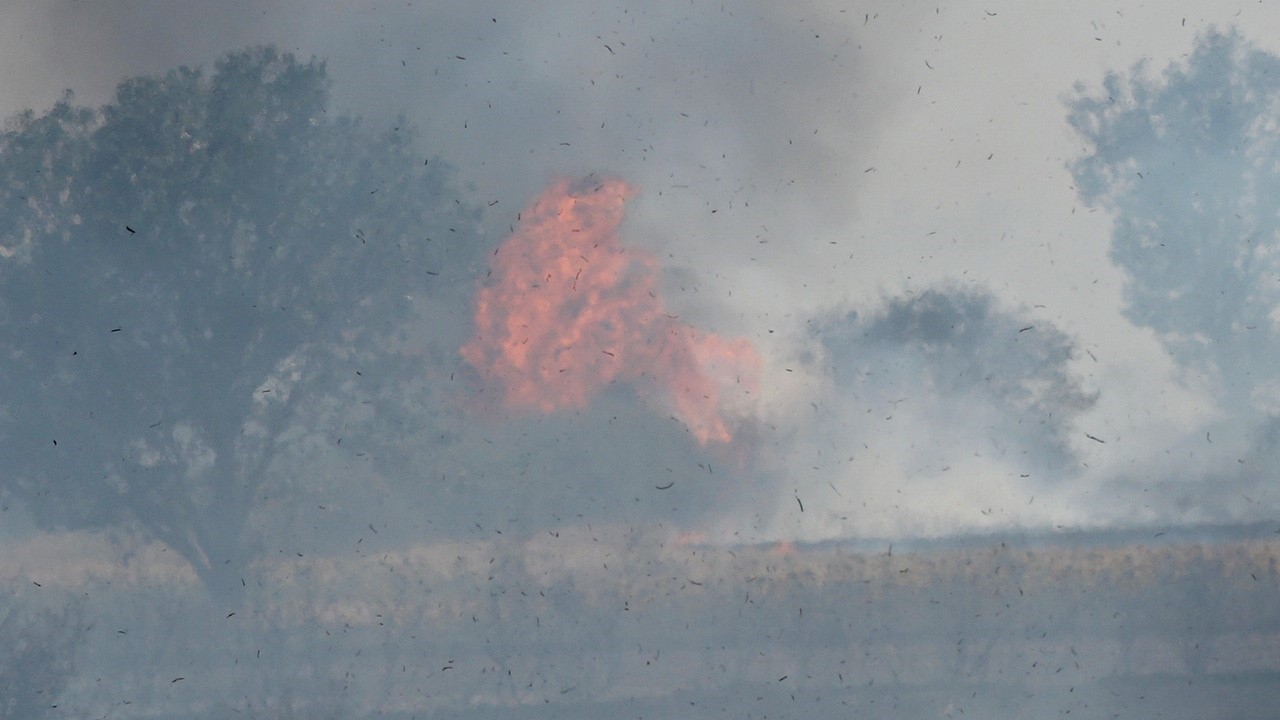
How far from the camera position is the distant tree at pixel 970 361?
692 centimetres

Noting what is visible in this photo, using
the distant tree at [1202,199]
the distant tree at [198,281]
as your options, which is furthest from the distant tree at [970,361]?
the distant tree at [198,281]

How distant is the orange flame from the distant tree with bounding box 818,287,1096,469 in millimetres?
694

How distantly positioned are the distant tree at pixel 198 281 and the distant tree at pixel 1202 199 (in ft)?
13.1

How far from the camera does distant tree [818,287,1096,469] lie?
6918mm

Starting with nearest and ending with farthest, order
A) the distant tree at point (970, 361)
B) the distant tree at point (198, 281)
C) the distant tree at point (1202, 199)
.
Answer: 1. the distant tree at point (970, 361)
2. the distant tree at point (1202, 199)
3. the distant tree at point (198, 281)

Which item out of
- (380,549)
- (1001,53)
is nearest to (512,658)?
(380,549)

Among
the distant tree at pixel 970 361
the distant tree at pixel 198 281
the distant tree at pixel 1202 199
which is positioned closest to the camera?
the distant tree at pixel 970 361

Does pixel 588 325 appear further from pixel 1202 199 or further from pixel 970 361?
pixel 1202 199

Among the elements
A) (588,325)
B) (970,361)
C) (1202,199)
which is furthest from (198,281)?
(1202,199)

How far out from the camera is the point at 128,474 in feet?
23.4

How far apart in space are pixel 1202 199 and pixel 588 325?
3.96 meters

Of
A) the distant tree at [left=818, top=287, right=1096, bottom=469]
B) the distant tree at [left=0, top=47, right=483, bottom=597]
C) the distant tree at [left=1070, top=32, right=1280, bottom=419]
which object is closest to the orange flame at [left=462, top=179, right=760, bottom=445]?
the distant tree at [left=0, top=47, right=483, bottom=597]

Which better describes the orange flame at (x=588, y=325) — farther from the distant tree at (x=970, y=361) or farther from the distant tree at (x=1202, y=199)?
the distant tree at (x=1202, y=199)

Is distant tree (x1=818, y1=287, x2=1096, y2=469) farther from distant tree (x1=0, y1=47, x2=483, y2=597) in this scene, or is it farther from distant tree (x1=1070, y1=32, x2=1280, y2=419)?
distant tree (x1=0, y1=47, x2=483, y2=597)
